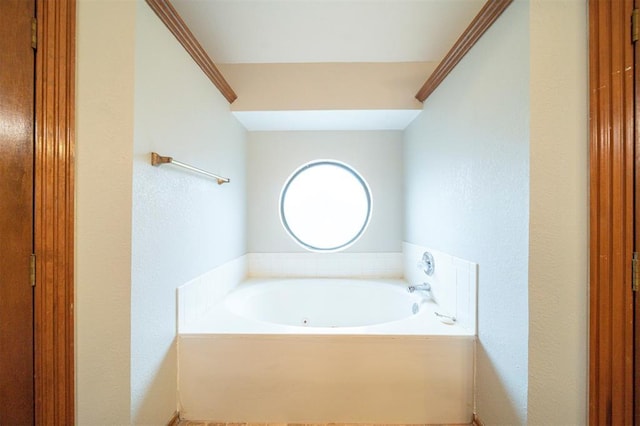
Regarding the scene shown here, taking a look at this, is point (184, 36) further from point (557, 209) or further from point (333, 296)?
Result: point (333, 296)

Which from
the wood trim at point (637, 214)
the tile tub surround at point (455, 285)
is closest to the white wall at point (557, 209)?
the wood trim at point (637, 214)

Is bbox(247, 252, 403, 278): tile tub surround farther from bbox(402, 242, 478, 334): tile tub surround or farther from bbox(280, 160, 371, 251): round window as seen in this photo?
bbox(402, 242, 478, 334): tile tub surround

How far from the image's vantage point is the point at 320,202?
3.04 metres

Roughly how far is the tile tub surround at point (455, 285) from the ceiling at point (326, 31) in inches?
44.3

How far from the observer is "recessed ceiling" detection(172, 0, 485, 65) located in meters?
1.42

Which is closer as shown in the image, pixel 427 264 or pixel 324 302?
pixel 427 264

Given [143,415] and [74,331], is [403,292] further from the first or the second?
[74,331]

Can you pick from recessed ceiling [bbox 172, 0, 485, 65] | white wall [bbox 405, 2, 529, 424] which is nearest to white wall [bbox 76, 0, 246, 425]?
recessed ceiling [bbox 172, 0, 485, 65]

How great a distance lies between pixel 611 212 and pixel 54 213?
1.96 metres

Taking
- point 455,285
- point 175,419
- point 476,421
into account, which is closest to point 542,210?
point 455,285

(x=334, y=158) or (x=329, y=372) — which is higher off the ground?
(x=334, y=158)

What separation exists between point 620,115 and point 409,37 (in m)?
1.19

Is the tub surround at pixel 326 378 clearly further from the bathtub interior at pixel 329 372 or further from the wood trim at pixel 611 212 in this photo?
the wood trim at pixel 611 212

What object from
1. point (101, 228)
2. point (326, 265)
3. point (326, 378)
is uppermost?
point (101, 228)
